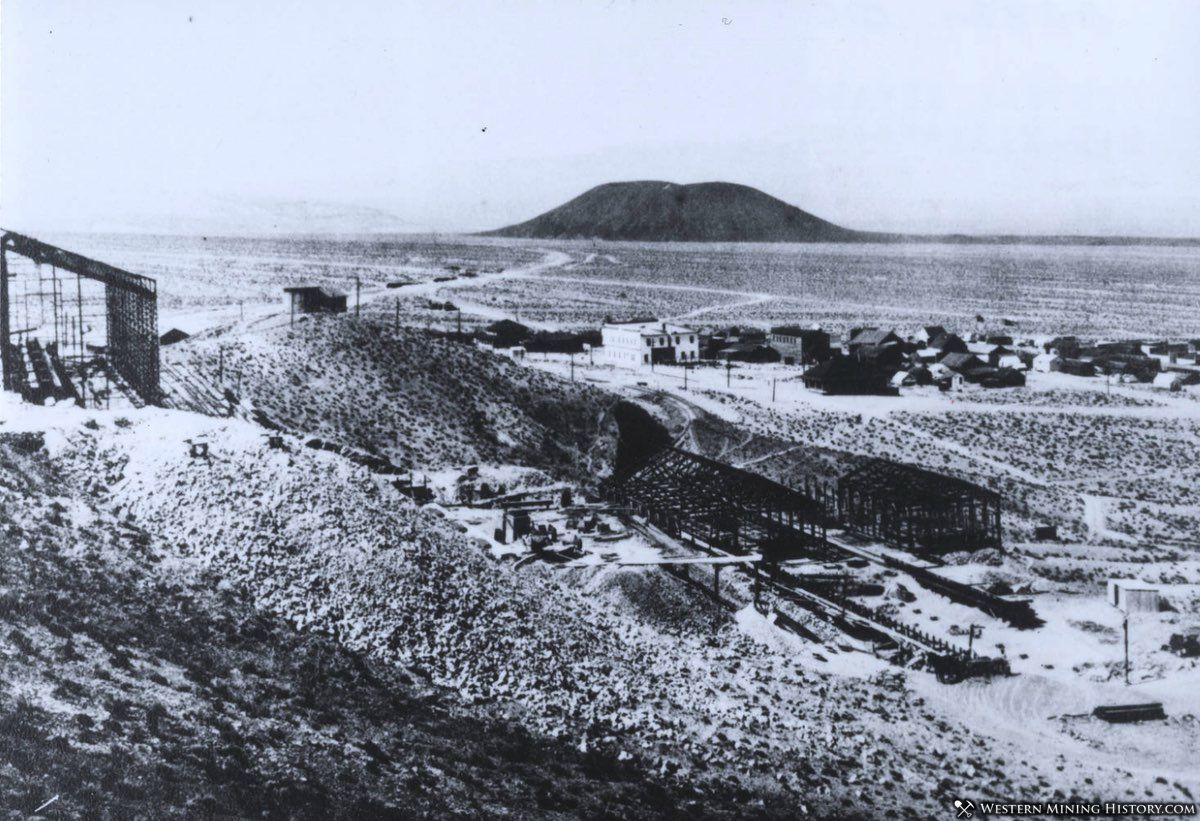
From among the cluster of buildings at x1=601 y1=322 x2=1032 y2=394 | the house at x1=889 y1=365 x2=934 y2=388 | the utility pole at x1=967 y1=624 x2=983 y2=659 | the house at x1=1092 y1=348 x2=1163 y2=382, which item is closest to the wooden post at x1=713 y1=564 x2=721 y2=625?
the utility pole at x1=967 y1=624 x2=983 y2=659

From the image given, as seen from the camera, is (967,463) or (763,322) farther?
(763,322)

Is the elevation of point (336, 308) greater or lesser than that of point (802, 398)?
greater

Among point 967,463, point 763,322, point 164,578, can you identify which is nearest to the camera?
point 164,578

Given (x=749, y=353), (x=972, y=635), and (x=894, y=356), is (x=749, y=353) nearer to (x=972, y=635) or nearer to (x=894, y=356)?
(x=894, y=356)

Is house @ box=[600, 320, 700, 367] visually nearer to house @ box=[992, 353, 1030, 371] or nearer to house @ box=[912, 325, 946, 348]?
house @ box=[912, 325, 946, 348]

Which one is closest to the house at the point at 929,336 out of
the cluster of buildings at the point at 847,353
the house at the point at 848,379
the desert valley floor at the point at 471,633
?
the cluster of buildings at the point at 847,353

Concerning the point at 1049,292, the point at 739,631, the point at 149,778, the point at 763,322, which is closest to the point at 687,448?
the point at 739,631

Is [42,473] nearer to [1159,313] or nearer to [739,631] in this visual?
[739,631]
